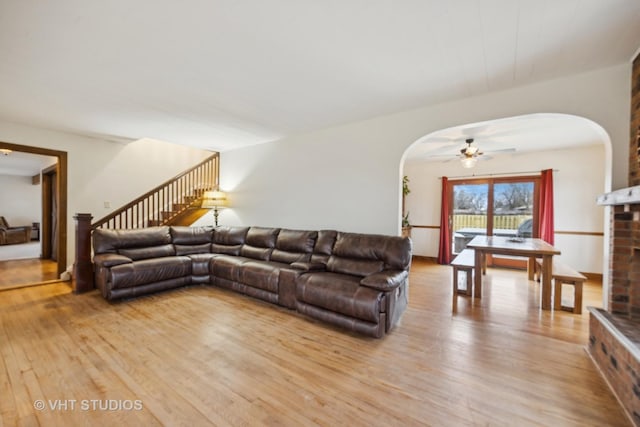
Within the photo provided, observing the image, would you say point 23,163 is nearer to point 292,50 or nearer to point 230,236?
point 230,236

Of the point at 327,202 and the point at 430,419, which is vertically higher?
the point at 327,202

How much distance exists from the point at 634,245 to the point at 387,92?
8.10ft

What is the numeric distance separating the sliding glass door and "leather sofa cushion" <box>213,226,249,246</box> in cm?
475

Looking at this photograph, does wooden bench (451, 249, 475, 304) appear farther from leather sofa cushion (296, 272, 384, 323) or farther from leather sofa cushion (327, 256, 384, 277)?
leather sofa cushion (296, 272, 384, 323)

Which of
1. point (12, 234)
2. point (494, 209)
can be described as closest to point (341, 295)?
point (494, 209)

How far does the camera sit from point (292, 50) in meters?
2.13

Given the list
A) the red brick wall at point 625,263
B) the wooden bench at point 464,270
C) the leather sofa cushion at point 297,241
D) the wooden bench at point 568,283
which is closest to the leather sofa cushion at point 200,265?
the leather sofa cushion at point 297,241

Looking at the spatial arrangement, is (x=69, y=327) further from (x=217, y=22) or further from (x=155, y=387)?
(x=217, y=22)

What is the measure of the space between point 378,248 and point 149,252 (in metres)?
3.49

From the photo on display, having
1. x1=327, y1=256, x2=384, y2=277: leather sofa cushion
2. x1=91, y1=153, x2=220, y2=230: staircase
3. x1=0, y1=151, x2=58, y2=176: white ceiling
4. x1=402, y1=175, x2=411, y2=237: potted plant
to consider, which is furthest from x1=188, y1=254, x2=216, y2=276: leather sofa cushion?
x1=402, y1=175, x2=411, y2=237: potted plant

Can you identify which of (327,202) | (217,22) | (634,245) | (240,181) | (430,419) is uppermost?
(217,22)

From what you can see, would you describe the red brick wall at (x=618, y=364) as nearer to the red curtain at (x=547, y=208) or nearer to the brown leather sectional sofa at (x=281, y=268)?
the brown leather sectional sofa at (x=281, y=268)

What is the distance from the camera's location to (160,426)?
151cm

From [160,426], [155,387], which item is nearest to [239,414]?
[160,426]
